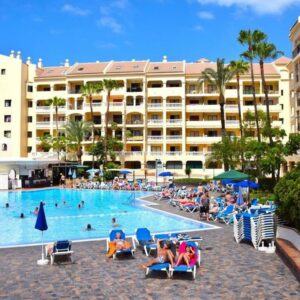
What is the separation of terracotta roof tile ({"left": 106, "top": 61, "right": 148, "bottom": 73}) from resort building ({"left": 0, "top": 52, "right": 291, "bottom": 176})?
154 mm

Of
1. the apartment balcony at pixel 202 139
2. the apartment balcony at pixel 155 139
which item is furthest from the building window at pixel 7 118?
the apartment balcony at pixel 202 139

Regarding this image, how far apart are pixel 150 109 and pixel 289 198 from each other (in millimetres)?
51910

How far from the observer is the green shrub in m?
11.3

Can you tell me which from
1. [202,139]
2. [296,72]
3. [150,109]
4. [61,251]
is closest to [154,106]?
[150,109]

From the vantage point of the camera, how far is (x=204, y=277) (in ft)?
33.0

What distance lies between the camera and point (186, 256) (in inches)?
406

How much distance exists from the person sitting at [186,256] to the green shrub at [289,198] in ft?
9.85

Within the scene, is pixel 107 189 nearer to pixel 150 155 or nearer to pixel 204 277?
pixel 150 155

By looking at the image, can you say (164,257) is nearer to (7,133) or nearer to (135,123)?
(135,123)

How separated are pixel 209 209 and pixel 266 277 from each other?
11.2 meters

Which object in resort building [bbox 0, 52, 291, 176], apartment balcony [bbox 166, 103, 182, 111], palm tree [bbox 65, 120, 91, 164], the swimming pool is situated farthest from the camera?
apartment balcony [bbox 166, 103, 182, 111]

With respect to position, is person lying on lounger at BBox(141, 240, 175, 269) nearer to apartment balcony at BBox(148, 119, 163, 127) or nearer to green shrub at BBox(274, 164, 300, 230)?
green shrub at BBox(274, 164, 300, 230)

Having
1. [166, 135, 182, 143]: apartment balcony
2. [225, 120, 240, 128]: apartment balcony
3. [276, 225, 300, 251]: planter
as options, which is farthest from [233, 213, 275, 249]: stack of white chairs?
[225, 120, 240, 128]: apartment balcony

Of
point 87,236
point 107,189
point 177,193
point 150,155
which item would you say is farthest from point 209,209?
point 150,155
